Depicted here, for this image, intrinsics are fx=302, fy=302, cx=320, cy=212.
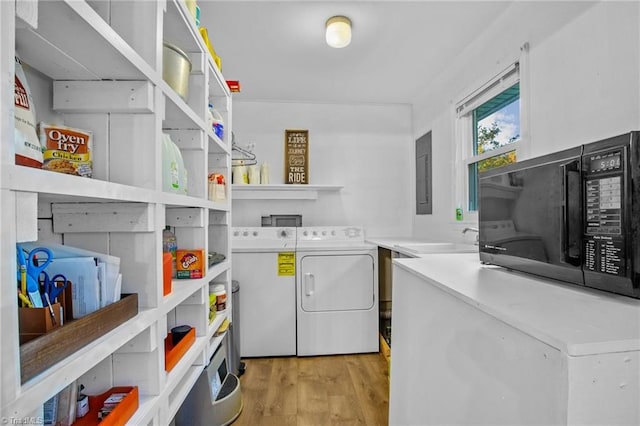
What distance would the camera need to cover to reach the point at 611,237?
0.73m

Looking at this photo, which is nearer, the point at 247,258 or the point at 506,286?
the point at 506,286

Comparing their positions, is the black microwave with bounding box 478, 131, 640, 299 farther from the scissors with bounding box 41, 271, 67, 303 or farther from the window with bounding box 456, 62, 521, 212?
the scissors with bounding box 41, 271, 67, 303

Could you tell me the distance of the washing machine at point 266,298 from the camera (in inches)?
98.3

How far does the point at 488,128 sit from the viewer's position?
2273mm

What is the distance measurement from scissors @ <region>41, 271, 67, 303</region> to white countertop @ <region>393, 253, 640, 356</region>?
3.19ft

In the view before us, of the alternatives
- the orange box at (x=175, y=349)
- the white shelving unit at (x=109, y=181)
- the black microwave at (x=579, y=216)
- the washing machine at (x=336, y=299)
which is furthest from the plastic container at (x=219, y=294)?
the black microwave at (x=579, y=216)

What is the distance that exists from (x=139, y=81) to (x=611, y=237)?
1300mm

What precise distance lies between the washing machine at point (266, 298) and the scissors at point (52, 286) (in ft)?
5.97

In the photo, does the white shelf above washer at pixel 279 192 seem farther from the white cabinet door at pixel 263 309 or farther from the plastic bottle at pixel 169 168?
the plastic bottle at pixel 169 168

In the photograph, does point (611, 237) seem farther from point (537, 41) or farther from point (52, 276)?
point (537, 41)

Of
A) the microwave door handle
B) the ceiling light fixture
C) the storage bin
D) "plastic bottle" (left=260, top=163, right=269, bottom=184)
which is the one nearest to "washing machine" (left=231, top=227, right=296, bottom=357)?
"plastic bottle" (left=260, top=163, right=269, bottom=184)

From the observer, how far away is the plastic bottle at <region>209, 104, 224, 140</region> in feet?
5.37

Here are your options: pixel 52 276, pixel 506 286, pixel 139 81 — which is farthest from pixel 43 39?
pixel 506 286

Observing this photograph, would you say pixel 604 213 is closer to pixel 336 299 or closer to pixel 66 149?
pixel 66 149
